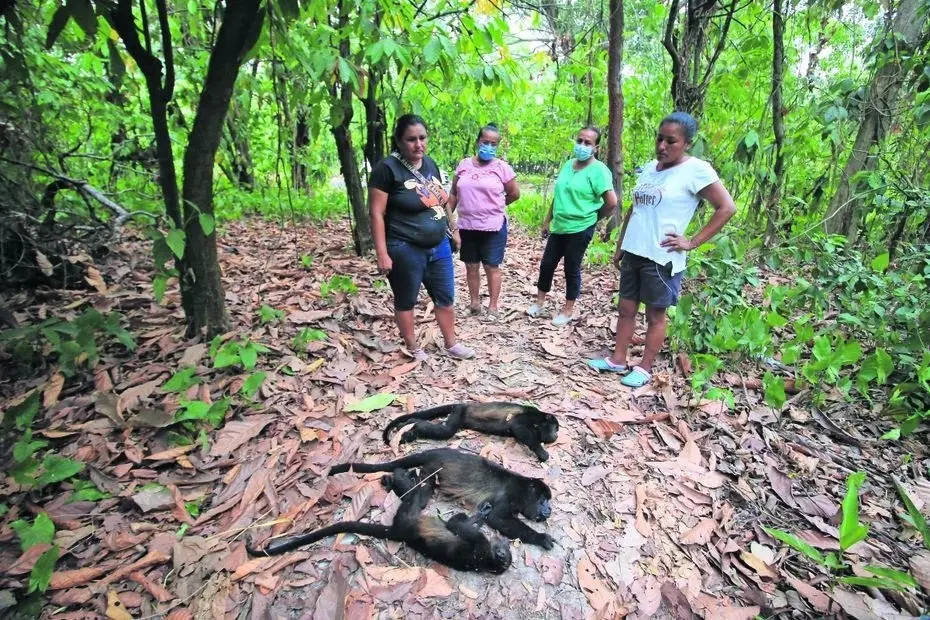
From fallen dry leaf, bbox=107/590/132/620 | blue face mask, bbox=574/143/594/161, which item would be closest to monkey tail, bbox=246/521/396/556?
fallen dry leaf, bbox=107/590/132/620

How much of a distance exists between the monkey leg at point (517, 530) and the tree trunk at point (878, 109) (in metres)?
3.99

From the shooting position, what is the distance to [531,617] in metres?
1.79

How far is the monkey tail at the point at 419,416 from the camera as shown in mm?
2705

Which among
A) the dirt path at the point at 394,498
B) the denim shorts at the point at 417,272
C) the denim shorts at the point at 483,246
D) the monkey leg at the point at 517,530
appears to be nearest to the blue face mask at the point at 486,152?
the denim shorts at the point at 483,246

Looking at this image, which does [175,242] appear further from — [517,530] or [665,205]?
[665,205]

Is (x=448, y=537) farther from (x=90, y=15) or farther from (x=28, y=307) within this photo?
(x=28, y=307)

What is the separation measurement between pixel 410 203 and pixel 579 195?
1608mm

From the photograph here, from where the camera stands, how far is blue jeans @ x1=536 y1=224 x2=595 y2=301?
402 cm

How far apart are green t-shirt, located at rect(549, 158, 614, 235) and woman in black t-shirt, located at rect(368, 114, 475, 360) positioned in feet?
3.85

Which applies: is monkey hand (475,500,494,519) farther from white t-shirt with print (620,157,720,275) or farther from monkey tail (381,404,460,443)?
white t-shirt with print (620,157,720,275)

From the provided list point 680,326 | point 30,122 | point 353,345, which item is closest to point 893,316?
point 680,326

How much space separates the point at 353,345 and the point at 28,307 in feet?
8.09

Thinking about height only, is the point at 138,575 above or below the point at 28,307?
below

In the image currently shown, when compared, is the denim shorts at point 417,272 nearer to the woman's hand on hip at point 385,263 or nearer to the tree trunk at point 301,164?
the woman's hand on hip at point 385,263
